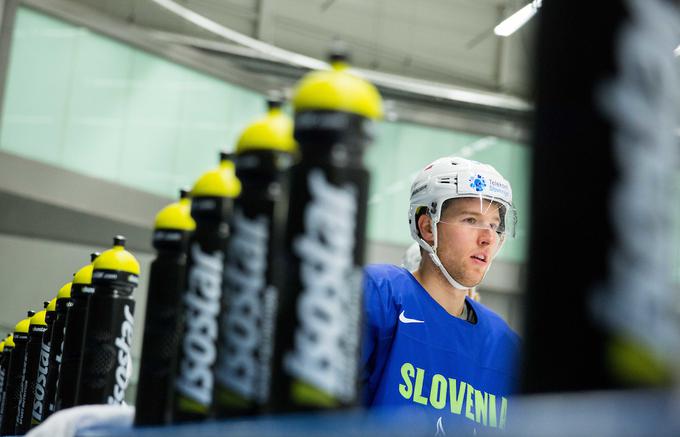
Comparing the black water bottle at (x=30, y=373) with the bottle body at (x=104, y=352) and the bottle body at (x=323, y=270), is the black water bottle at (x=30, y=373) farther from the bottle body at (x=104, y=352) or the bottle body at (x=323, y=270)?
the bottle body at (x=323, y=270)

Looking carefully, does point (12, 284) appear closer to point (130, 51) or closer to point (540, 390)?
point (130, 51)

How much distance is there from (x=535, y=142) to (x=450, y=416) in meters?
2.07

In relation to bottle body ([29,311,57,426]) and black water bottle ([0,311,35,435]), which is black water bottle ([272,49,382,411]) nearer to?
bottle body ([29,311,57,426])

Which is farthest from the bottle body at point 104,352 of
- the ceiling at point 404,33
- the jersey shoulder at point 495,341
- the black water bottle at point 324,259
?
the ceiling at point 404,33

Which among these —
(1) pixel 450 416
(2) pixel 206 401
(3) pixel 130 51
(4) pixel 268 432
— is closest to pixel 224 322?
(2) pixel 206 401

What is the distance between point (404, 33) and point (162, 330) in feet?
46.6

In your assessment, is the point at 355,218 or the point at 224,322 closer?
the point at 355,218

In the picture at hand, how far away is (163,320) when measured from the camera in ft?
4.66

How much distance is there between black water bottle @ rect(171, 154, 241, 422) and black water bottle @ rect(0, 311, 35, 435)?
1.89 m

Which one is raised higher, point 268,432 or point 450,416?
point 268,432

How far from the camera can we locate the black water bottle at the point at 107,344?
5.51 ft

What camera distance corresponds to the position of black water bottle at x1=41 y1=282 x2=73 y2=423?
2135 mm

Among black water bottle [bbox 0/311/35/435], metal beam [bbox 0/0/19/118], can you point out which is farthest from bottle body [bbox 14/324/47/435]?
metal beam [bbox 0/0/19/118]

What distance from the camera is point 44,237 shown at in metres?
11.8
